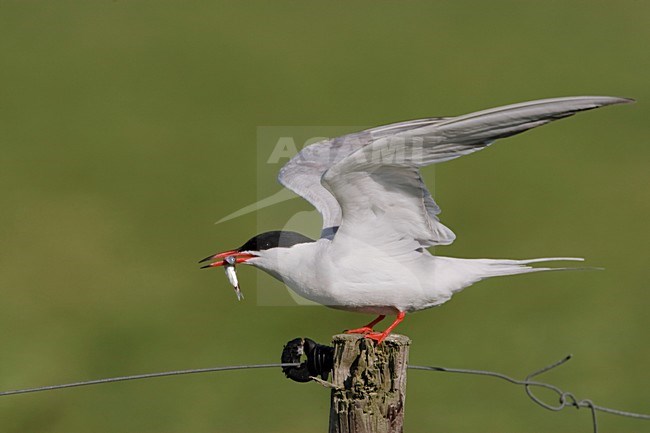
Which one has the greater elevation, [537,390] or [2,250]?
[2,250]

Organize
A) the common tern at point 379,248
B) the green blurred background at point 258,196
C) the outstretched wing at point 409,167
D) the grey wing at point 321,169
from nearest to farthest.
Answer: the outstretched wing at point 409,167 → the common tern at point 379,248 → the grey wing at point 321,169 → the green blurred background at point 258,196

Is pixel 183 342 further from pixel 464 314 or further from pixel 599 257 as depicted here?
pixel 599 257

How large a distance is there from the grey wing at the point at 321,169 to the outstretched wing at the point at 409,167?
0.51 meters

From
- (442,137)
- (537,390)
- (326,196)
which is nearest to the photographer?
(442,137)

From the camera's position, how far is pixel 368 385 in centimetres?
395

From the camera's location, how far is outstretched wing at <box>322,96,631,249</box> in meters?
4.08

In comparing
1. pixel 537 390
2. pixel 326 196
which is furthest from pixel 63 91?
pixel 326 196

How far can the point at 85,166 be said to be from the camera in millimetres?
15898

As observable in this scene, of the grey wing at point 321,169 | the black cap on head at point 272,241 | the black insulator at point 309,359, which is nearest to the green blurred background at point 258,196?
the grey wing at point 321,169

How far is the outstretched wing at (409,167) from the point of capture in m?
4.08

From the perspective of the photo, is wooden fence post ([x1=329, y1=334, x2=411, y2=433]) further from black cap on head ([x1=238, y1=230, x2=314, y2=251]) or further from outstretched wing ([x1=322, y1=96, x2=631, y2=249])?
black cap on head ([x1=238, y1=230, x2=314, y2=251])

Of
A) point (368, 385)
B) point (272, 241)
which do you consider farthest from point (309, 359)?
point (272, 241)

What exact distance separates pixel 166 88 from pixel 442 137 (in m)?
15.2

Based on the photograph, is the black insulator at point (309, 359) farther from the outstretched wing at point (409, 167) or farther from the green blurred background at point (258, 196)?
the green blurred background at point (258, 196)
